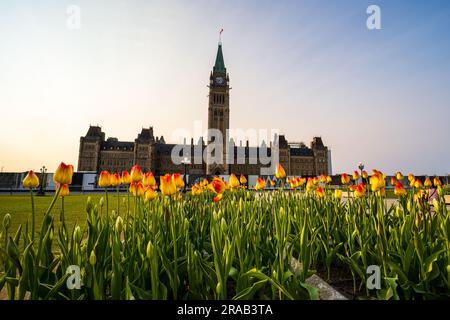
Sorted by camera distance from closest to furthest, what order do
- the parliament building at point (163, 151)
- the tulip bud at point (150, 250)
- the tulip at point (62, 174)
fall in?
the tulip bud at point (150, 250), the tulip at point (62, 174), the parliament building at point (163, 151)

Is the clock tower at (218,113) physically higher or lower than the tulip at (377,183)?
higher

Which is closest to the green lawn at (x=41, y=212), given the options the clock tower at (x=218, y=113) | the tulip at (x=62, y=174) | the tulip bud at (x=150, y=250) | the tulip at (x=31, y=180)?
the tulip at (x=31, y=180)

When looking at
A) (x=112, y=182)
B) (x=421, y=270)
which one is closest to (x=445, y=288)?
(x=421, y=270)

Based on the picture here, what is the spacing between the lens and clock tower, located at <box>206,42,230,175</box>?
217 feet

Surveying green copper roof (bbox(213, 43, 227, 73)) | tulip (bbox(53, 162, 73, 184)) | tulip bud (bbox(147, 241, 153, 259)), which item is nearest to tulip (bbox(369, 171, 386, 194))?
tulip bud (bbox(147, 241, 153, 259))

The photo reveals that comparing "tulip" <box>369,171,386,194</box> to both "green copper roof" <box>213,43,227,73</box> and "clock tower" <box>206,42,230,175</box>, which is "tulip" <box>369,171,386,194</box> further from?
"green copper roof" <box>213,43,227,73</box>

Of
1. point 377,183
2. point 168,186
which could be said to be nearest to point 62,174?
point 168,186

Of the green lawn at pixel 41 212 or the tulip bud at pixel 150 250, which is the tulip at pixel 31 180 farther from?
the tulip bud at pixel 150 250

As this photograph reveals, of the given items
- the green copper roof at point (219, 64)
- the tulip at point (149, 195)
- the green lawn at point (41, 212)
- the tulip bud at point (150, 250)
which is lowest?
the green lawn at point (41, 212)

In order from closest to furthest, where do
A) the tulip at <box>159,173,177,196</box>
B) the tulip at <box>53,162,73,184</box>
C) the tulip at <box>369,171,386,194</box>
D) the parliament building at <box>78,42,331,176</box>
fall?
the tulip at <box>53,162,73,184</box> → the tulip at <box>159,173,177,196</box> → the tulip at <box>369,171,386,194</box> → the parliament building at <box>78,42,331,176</box>

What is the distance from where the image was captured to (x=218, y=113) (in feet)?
234

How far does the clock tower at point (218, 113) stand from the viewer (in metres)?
66.1
